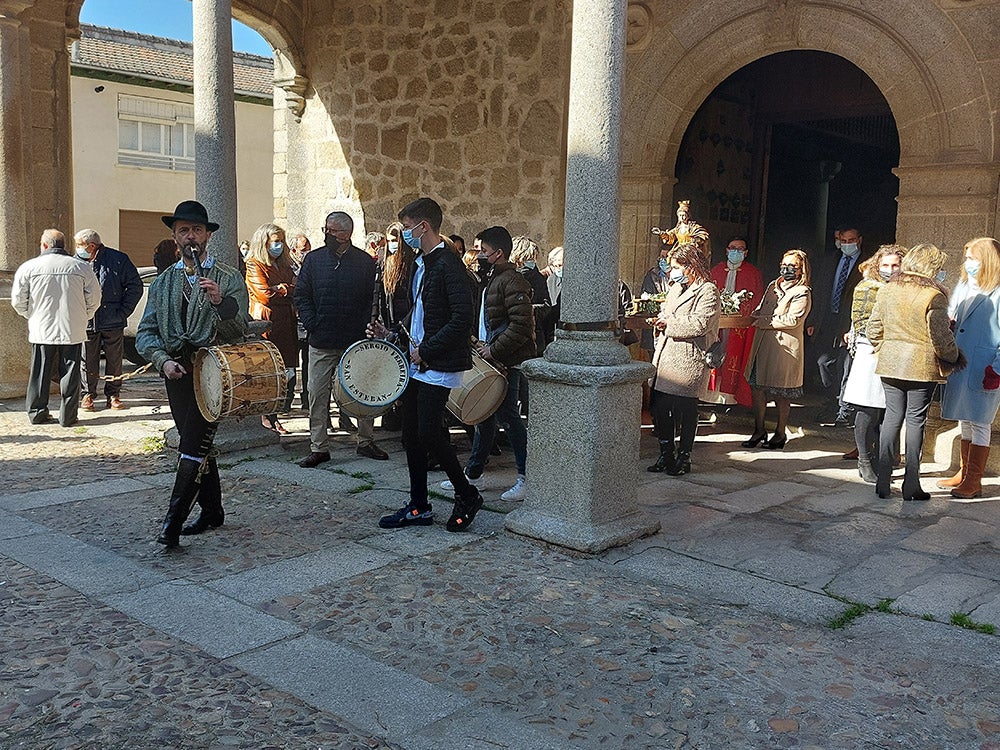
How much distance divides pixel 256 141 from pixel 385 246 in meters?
21.9

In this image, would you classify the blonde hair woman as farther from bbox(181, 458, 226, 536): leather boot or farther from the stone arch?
bbox(181, 458, 226, 536): leather boot

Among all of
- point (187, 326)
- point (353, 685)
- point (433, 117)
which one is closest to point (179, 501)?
point (187, 326)

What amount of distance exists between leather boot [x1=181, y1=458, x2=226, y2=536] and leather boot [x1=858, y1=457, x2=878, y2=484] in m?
4.09

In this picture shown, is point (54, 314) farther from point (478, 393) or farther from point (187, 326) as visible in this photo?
point (478, 393)

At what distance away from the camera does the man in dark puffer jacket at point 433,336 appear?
182 inches

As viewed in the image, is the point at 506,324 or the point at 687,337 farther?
the point at 687,337

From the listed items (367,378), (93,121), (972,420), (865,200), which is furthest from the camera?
(93,121)

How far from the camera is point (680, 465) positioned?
6309 millimetres

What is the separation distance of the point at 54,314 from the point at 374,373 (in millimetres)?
3966

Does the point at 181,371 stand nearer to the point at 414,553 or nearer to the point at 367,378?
the point at 367,378

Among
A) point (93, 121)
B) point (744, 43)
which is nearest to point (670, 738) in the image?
point (744, 43)

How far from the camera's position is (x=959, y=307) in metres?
5.84

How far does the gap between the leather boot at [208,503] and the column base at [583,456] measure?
4.84 ft

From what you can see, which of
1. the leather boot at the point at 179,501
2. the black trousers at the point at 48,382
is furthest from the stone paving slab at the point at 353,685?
the black trousers at the point at 48,382
